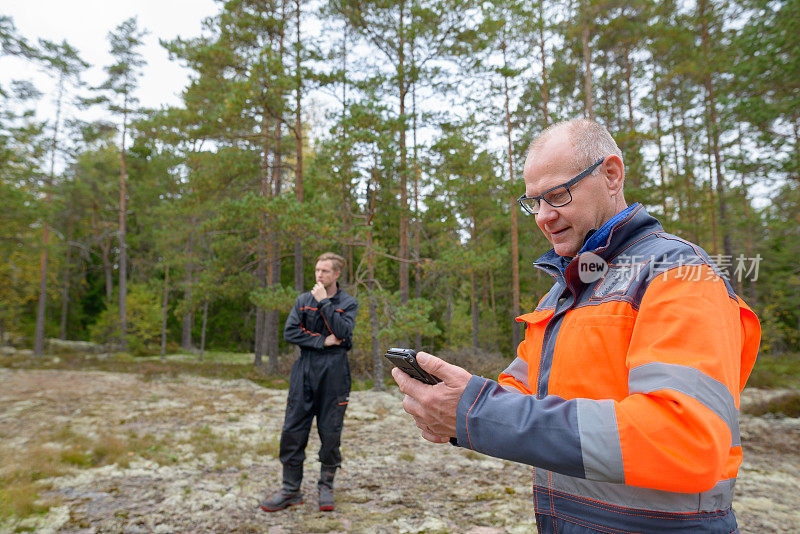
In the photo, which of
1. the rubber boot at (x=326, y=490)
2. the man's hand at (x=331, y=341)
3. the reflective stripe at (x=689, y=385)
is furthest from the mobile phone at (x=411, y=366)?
the rubber boot at (x=326, y=490)

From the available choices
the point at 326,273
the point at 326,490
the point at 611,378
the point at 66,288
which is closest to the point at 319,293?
the point at 326,273

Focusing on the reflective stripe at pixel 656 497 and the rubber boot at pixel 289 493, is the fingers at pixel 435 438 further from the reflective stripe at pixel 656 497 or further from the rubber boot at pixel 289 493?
the rubber boot at pixel 289 493

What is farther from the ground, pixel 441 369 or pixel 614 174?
pixel 614 174

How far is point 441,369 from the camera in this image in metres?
1.15

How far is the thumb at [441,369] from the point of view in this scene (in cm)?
113

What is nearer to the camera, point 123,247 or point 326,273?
point 326,273

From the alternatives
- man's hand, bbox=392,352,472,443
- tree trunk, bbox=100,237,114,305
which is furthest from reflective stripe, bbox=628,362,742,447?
tree trunk, bbox=100,237,114,305

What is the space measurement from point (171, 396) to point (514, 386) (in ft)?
34.6

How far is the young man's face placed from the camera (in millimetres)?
4491

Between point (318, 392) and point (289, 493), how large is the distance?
3.06 feet

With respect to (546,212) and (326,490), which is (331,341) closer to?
(326,490)

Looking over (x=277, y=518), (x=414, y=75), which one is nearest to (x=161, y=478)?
(x=277, y=518)

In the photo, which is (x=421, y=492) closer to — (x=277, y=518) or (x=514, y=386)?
(x=277, y=518)

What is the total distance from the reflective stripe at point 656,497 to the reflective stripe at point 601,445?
10.0 inches
